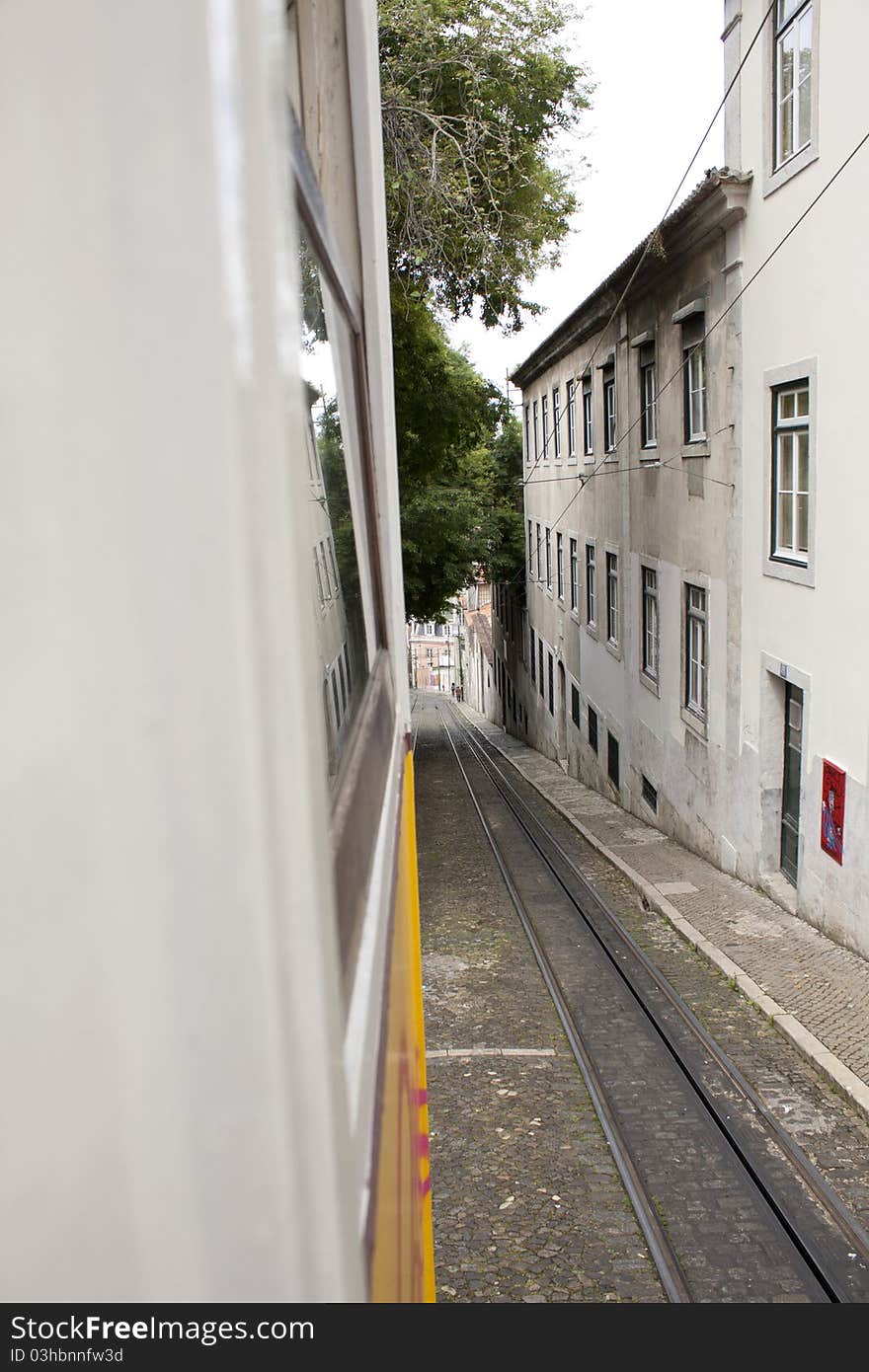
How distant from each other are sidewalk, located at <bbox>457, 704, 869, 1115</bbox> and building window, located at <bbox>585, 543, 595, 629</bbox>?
626 cm

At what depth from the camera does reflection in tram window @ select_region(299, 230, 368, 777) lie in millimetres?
1044

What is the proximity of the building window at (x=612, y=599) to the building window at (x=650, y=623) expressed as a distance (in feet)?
5.88

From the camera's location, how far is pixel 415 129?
1232cm

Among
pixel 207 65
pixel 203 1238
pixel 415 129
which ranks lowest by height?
pixel 203 1238

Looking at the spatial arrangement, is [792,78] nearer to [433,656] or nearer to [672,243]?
[672,243]

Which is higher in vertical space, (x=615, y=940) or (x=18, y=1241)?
(x=18, y=1241)

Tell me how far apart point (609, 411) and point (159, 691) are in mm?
20707

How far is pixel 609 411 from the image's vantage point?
20359mm

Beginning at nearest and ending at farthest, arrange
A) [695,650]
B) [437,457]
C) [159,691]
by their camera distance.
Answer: [159,691]
[695,650]
[437,457]

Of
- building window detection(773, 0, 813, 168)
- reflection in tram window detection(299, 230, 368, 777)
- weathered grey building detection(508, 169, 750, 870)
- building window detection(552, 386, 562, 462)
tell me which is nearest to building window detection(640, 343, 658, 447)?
weathered grey building detection(508, 169, 750, 870)

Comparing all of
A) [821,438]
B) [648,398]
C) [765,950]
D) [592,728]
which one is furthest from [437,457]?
[765,950]

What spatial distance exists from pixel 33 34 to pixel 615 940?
11.5 meters
